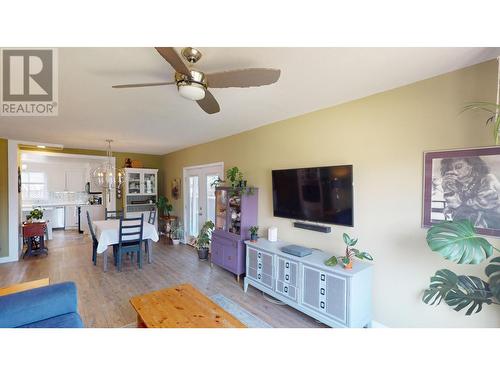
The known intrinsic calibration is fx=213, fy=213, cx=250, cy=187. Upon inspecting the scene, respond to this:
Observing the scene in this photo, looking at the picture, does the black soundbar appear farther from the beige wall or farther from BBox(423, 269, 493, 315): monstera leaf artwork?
BBox(423, 269, 493, 315): monstera leaf artwork

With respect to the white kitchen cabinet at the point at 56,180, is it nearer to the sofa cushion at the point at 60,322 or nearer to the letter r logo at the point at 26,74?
the letter r logo at the point at 26,74

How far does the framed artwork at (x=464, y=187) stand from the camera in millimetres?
1491

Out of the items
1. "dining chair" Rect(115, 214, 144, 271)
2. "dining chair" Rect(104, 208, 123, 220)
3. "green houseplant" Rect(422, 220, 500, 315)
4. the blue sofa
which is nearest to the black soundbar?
"green houseplant" Rect(422, 220, 500, 315)

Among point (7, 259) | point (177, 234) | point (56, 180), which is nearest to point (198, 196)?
point (177, 234)

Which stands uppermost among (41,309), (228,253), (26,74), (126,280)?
(26,74)

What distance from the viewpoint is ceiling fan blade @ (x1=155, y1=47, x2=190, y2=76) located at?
105cm

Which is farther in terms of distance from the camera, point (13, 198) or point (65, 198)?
point (65, 198)

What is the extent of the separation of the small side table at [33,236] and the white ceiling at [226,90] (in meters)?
1.90

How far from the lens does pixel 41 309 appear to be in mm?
1446

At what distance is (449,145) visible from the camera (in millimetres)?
1677

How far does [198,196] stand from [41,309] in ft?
11.4

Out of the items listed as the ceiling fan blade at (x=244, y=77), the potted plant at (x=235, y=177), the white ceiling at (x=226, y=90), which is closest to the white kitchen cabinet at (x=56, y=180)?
the white ceiling at (x=226, y=90)

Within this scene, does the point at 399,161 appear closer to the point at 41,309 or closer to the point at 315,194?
the point at 315,194
